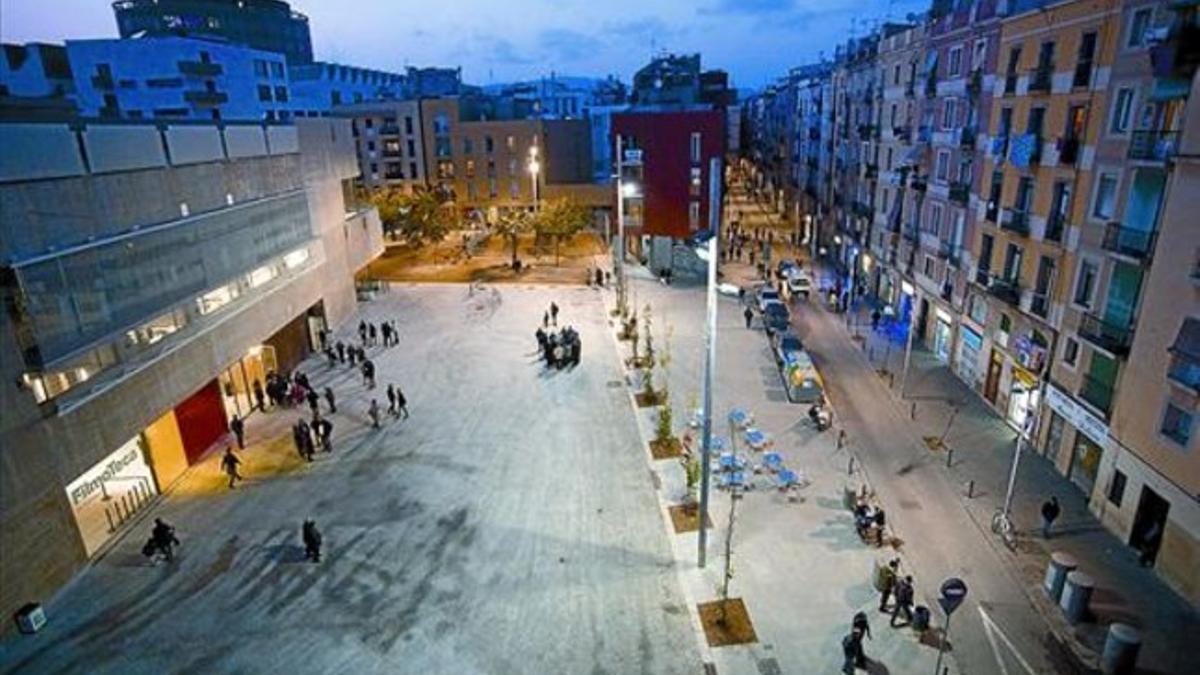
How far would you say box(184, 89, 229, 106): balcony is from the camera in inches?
2702

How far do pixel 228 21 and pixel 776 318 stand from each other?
116 metres

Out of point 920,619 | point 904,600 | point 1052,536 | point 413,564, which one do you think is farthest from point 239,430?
point 1052,536

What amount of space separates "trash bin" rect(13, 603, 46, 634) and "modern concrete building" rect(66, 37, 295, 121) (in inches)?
2407

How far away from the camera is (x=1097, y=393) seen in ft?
73.0

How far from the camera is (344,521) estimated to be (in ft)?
72.7

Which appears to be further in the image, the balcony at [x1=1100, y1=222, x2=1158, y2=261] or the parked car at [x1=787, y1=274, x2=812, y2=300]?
the parked car at [x1=787, y1=274, x2=812, y2=300]

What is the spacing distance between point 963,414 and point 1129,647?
14846 millimetres

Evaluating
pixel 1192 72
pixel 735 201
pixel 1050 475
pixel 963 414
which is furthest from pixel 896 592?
pixel 735 201

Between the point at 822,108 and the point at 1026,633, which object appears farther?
the point at 822,108

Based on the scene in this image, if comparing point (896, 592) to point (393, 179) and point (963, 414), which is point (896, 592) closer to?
point (963, 414)

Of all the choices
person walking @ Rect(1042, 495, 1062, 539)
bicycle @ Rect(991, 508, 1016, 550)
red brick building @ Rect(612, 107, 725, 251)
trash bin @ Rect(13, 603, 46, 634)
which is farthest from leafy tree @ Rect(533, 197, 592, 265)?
trash bin @ Rect(13, 603, 46, 634)

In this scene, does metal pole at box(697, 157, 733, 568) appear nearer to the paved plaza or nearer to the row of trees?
the paved plaza

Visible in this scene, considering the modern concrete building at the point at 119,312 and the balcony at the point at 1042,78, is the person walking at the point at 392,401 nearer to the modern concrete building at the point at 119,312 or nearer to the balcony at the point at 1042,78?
the modern concrete building at the point at 119,312

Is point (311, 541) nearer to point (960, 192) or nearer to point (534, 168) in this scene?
point (960, 192)
